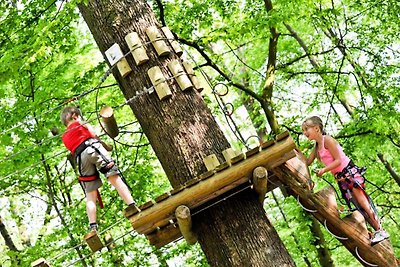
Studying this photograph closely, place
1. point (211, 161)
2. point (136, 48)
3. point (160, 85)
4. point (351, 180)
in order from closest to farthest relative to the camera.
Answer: point (211, 161)
point (160, 85)
point (136, 48)
point (351, 180)

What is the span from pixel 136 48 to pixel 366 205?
88.2 inches

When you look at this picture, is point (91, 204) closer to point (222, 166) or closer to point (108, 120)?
point (108, 120)

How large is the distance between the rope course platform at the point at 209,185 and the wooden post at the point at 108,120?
91cm

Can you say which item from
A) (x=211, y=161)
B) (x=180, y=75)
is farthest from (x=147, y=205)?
(x=180, y=75)

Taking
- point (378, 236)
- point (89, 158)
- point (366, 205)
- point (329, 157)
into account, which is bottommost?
point (378, 236)

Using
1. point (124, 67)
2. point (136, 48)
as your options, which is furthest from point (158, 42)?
point (124, 67)

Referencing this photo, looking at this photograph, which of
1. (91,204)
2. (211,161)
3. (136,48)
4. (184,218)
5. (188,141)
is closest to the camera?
(184,218)

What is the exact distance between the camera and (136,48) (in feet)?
13.8

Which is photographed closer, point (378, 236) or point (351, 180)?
point (378, 236)

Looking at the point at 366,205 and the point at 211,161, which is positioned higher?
the point at 211,161

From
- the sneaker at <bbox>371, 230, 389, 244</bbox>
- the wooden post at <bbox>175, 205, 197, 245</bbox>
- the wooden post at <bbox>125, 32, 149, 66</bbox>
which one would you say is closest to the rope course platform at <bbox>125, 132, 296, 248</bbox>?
the wooden post at <bbox>175, 205, 197, 245</bbox>

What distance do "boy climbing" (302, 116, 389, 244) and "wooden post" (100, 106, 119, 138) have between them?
1554mm

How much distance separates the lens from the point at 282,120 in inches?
361

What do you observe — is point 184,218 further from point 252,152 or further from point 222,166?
point 252,152
